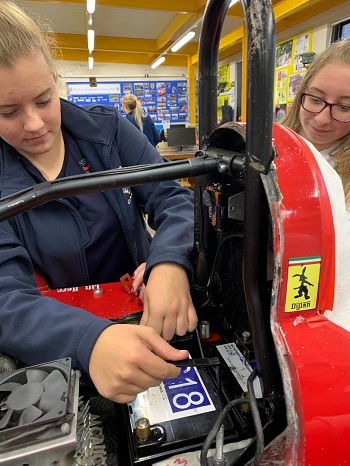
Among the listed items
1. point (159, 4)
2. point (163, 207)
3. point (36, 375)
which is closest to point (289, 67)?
point (159, 4)

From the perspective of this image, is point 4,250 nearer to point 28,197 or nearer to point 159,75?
point 28,197

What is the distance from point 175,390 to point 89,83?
405 inches

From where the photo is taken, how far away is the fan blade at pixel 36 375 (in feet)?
1.31

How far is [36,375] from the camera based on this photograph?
1.33 feet

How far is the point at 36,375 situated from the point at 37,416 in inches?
2.6

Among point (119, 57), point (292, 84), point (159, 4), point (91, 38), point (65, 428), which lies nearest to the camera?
point (65, 428)

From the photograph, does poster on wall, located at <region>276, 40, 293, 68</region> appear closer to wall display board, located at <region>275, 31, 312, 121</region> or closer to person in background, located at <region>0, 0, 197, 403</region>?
wall display board, located at <region>275, 31, 312, 121</region>

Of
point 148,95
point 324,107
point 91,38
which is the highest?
point 91,38

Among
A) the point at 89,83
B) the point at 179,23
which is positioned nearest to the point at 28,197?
the point at 179,23

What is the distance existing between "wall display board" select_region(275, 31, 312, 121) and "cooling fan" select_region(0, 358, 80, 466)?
559cm

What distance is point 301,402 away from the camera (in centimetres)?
37

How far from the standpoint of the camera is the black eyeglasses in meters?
1.27

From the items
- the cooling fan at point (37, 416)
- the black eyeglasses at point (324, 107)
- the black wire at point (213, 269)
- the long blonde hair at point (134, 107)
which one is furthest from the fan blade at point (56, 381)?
the long blonde hair at point (134, 107)

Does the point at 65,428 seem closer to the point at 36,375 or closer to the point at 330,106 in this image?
the point at 36,375
